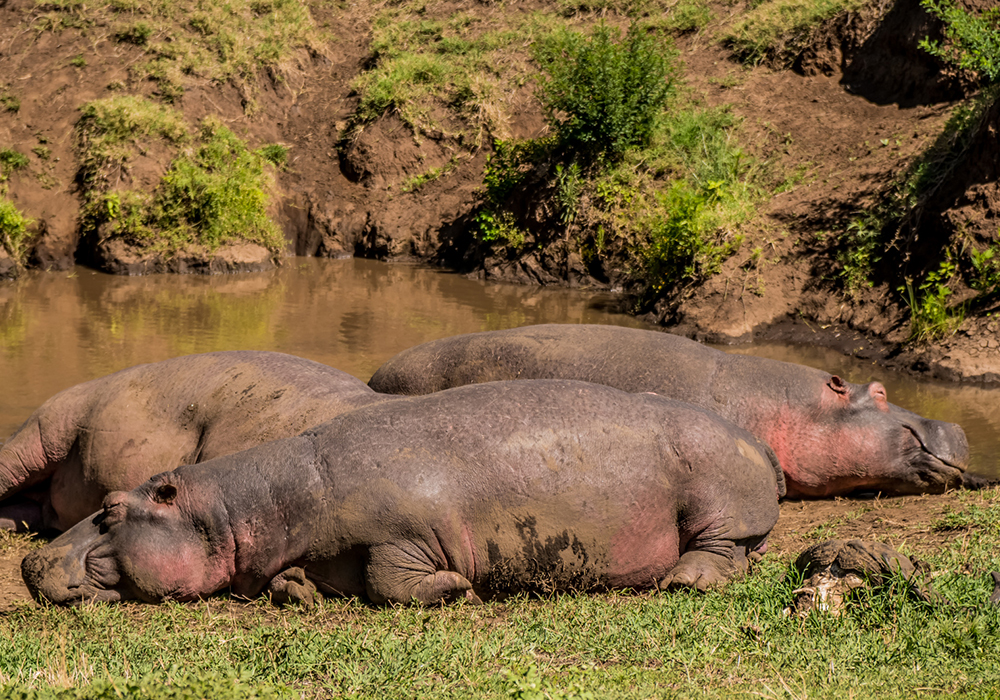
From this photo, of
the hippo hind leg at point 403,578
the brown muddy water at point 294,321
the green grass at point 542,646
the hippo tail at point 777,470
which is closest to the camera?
the green grass at point 542,646

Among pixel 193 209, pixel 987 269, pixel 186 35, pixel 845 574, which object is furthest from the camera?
pixel 186 35

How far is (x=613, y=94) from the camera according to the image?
582 inches

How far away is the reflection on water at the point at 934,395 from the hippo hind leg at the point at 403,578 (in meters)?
4.45

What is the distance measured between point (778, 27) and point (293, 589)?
1540 cm

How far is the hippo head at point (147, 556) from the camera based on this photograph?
479 centimetres

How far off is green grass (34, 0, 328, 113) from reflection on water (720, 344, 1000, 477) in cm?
1312

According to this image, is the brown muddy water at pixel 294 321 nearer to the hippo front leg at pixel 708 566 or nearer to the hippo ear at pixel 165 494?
the hippo front leg at pixel 708 566

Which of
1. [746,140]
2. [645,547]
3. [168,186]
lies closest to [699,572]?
[645,547]

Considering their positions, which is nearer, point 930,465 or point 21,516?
point 21,516

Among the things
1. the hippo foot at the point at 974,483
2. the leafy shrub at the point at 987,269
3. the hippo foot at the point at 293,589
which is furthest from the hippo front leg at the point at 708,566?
the leafy shrub at the point at 987,269

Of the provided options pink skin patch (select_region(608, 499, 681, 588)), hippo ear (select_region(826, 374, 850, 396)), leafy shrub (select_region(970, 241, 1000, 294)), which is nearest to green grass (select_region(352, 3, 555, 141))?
leafy shrub (select_region(970, 241, 1000, 294))

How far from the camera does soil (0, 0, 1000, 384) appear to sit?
10.9 metres

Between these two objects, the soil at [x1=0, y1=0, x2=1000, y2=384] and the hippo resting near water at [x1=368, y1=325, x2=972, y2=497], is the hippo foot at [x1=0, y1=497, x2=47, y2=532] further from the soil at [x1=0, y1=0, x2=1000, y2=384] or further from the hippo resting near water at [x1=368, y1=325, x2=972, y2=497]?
the soil at [x1=0, y1=0, x2=1000, y2=384]

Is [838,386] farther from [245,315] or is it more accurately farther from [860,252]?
[245,315]
